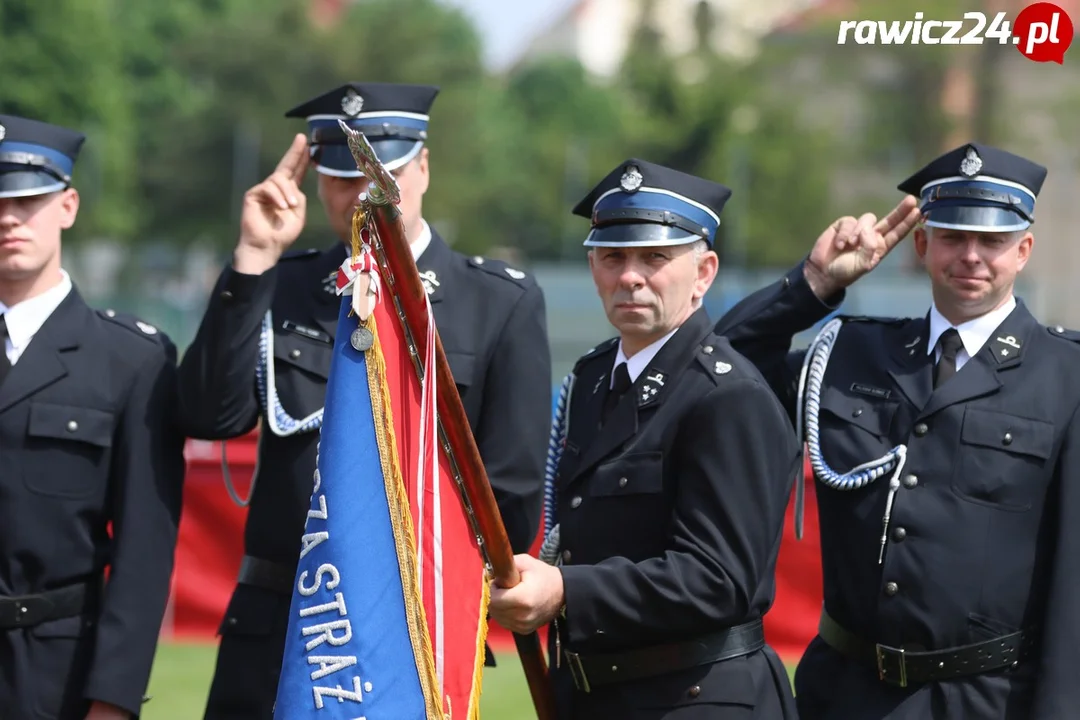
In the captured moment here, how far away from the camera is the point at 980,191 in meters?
4.22

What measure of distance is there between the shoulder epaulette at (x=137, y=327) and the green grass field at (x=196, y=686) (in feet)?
10.8

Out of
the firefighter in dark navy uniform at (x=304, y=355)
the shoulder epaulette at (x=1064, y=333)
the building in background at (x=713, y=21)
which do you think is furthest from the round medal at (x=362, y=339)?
the building in background at (x=713, y=21)

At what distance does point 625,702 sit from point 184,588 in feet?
18.7

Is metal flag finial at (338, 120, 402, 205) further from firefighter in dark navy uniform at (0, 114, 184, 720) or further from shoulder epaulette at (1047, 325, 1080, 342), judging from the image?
shoulder epaulette at (1047, 325, 1080, 342)

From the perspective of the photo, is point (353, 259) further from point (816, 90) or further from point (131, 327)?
point (816, 90)

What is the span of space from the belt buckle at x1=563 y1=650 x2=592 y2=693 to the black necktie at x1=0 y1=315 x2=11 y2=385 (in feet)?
5.83

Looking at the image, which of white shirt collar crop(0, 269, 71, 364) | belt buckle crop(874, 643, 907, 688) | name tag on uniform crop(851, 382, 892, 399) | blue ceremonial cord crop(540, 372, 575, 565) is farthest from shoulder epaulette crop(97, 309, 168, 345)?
belt buckle crop(874, 643, 907, 688)

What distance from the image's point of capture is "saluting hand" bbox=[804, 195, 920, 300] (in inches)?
176

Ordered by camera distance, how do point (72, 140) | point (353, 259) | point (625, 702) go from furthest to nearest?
point (72, 140) → point (625, 702) → point (353, 259)

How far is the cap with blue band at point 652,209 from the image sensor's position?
12.6 ft

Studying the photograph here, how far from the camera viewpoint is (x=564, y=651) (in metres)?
3.89

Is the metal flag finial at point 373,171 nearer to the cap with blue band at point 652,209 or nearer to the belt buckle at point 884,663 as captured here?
the cap with blue band at point 652,209

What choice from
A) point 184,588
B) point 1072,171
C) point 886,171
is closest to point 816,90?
point 886,171

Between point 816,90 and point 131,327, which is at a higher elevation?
point 816,90
